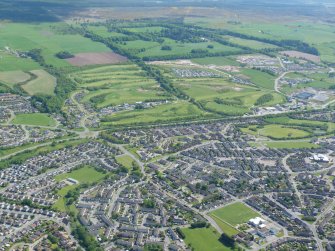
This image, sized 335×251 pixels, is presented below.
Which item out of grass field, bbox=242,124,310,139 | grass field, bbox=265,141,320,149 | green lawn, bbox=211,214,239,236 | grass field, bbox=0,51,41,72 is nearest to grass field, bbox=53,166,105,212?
green lawn, bbox=211,214,239,236

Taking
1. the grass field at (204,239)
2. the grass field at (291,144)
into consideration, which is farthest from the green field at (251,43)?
the grass field at (204,239)

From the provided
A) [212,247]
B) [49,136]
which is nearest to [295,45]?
[49,136]

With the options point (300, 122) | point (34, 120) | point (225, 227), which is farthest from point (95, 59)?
point (225, 227)

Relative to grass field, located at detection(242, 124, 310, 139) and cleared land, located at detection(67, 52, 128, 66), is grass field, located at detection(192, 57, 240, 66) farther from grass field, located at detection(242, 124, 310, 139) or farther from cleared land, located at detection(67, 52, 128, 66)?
grass field, located at detection(242, 124, 310, 139)

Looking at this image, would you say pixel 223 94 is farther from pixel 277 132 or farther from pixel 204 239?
pixel 204 239

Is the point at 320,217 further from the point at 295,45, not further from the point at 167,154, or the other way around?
the point at 295,45

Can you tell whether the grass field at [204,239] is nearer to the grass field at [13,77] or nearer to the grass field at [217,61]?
the grass field at [13,77]
